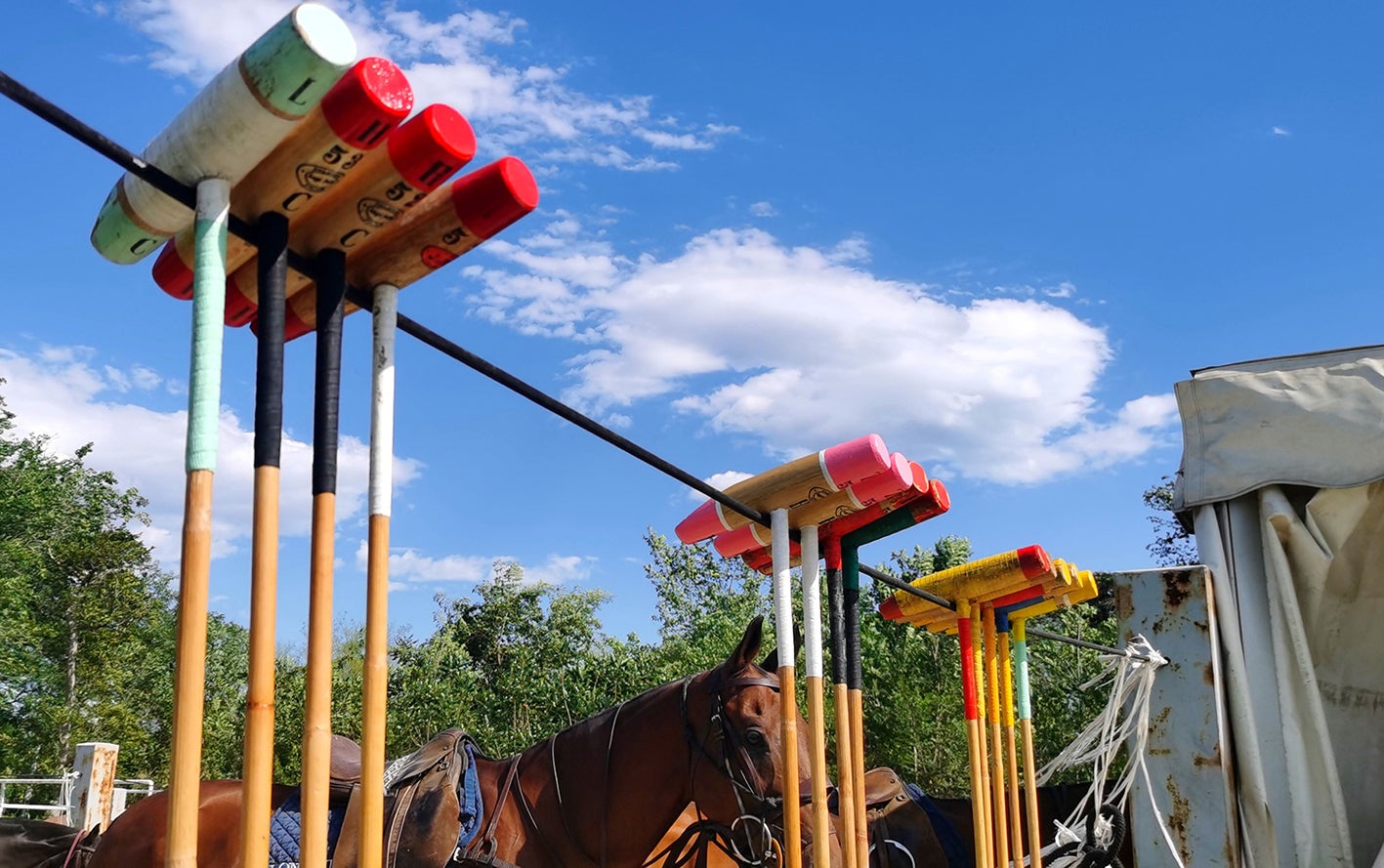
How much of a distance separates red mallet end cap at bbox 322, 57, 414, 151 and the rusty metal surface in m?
1.90

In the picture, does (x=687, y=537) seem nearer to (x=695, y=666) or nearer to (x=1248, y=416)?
(x=1248, y=416)

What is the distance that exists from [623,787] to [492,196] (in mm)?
2838

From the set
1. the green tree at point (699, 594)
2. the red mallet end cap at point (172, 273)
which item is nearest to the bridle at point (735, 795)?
the red mallet end cap at point (172, 273)

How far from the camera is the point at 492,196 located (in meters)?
2.46

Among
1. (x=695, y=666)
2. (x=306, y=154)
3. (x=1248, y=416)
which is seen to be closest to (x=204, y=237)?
(x=306, y=154)

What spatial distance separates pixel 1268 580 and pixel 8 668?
25811 mm

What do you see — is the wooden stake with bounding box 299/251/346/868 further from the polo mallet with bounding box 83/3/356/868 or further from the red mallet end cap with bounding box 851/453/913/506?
the red mallet end cap with bounding box 851/453/913/506

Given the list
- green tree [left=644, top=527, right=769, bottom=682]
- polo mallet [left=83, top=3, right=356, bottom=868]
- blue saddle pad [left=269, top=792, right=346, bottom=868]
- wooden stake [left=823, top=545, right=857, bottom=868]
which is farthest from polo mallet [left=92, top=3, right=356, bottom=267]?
green tree [left=644, top=527, right=769, bottom=682]

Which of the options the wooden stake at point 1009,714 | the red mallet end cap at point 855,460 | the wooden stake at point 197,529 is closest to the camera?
the wooden stake at point 197,529

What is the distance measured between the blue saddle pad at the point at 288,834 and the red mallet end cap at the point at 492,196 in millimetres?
2475

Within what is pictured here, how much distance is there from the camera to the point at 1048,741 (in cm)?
1252

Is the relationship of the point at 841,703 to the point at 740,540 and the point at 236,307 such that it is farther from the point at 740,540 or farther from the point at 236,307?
the point at 236,307

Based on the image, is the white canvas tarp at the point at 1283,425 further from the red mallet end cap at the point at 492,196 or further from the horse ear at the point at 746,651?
the horse ear at the point at 746,651

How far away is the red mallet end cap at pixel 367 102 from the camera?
6.83ft
